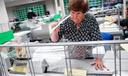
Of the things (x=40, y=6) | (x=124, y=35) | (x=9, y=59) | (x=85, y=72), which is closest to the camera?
(x=85, y=72)

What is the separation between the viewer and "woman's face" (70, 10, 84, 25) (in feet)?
3.67

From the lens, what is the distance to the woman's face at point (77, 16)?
1118mm

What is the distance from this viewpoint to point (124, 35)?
214 centimetres

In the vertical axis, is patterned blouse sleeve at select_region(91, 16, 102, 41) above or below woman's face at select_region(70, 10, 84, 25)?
below

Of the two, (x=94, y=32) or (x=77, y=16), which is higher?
(x=77, y=16)

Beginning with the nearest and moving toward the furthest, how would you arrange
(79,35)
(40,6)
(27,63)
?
(27,63) < (79,35) < (40,6)

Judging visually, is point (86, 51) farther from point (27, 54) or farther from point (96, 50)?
point (27, 54)

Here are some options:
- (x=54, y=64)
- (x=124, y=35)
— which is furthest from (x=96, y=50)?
(x=124, y=35)

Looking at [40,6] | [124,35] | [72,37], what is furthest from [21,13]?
[72,37]

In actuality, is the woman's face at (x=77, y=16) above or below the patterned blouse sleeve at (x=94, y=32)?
above

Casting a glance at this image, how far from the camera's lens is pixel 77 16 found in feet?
3.69

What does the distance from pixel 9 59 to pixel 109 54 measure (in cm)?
56

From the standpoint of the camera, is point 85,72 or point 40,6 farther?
point 40,6

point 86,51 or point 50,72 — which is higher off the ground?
point 86,51
